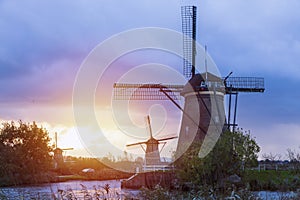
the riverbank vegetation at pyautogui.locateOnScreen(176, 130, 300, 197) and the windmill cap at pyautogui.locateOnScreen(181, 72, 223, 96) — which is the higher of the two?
the windmill cap at pyautogui.locateOnScreen(181, 72, 223, 96)

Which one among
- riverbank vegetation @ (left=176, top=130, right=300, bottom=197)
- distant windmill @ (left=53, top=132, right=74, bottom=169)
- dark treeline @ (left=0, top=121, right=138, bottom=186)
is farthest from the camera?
distant windmill @ (left=53, top=132, right=74, bottom=169)

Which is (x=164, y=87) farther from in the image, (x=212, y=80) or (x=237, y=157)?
(x=237, y=157)

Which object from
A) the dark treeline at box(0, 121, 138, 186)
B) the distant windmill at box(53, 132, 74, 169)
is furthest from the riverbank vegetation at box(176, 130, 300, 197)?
the distant windmill at box(53, 132, 74, 169)

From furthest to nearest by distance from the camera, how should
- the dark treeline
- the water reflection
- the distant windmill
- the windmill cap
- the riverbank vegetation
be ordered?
the distant windmill → the dark treeline → the windmill cap → the riverbank vegetation → the water reflection

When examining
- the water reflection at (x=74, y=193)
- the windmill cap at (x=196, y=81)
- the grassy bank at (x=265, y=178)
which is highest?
the windmill cap at (x=196, y=81)

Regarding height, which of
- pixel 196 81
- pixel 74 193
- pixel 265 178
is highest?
pixel 196 81

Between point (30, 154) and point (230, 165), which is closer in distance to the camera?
point (230, 165)

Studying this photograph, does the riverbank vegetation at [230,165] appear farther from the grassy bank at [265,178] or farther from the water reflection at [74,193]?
the water reflection at [74,193]

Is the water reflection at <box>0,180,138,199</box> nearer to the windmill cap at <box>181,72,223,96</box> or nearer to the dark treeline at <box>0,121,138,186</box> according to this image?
the windmill cap at <box>181,72,223,96</box>

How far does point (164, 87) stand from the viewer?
38.0 metres

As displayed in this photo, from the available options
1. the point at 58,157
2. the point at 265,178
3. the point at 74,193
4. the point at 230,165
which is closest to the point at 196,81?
the point at 230,165

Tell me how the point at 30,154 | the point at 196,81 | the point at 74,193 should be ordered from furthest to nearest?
the point at 30,154
the point at 196,81
the point at 74,193

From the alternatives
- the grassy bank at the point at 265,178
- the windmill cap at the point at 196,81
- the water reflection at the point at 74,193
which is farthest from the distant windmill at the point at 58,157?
the water reflection at the point at 74,193

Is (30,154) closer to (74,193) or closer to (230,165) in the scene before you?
(230,165)
